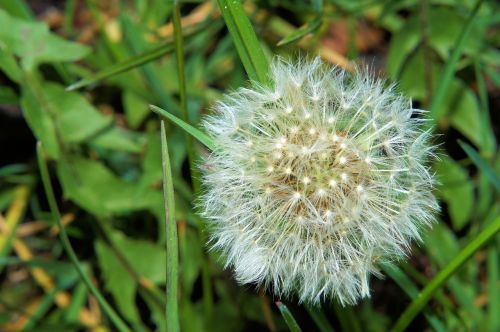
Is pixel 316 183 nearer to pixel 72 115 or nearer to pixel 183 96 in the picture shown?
pixel 183 96

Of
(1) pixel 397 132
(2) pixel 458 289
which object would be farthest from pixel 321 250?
(2) pixel 458 289

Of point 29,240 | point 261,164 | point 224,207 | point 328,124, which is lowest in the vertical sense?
point 29,240

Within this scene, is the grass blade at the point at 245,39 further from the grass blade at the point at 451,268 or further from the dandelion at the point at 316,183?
the grass blade at the point at 451,268

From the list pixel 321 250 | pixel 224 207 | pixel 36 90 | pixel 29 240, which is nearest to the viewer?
pixel 321 250

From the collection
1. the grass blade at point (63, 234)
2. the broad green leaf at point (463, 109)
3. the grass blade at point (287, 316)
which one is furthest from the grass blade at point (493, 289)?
the grass blade at point (63, 234)

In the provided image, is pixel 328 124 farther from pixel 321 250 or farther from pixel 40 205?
pixel 40 205

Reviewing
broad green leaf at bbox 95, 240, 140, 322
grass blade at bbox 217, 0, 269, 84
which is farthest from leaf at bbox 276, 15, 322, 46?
broad green leaf at bbox 95, 240, 140, 322
